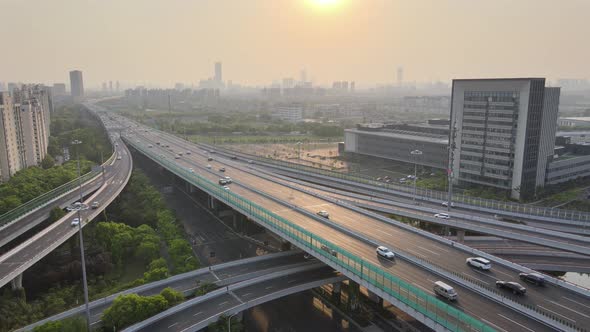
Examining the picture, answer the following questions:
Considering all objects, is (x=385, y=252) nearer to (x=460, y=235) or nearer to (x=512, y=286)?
(x=512, y=286)

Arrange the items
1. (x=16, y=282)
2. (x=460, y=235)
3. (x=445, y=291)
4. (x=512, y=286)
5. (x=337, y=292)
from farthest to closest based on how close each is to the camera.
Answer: (x=460, y=235), (x=337, y=292), (x=16, y=282), (x=512, y=286), (x=445, y=291)

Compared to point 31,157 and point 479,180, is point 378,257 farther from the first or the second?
point 31,157

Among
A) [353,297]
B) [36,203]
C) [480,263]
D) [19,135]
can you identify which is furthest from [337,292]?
[19,135]

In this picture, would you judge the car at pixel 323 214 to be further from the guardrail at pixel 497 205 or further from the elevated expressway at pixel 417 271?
the guardrail at pixel 497 205

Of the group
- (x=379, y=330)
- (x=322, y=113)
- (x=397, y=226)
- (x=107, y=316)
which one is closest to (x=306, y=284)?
(x=379, y=330)

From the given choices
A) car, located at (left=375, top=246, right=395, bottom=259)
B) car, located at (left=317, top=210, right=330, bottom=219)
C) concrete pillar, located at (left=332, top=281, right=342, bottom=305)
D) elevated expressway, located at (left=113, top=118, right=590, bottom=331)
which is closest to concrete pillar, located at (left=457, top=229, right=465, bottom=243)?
elevated expressway, located at (left=113, top=118, right=590, bottom=331)

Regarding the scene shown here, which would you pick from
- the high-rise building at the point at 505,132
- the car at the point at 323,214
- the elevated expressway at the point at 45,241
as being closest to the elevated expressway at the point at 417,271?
the car at the point at 323,214

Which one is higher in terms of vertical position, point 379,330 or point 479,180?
point 479,180
